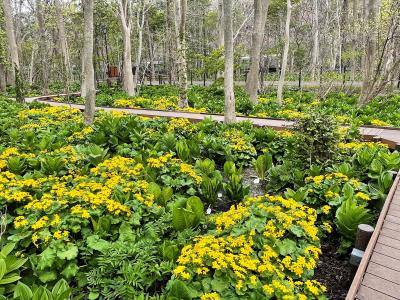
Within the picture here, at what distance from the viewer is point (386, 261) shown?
3090 millimetres

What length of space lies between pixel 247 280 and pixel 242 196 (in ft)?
7.35

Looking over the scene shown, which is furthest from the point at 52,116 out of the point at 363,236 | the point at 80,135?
the point at 363,236

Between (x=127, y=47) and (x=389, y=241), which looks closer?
(x=389, y=241)

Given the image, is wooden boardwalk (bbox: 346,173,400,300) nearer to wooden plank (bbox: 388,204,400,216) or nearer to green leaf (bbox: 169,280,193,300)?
wooden plank (bbox: 388,204,400,216)

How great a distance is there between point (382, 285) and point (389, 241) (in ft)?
2.56

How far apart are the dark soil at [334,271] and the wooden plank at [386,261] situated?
18.8 inches

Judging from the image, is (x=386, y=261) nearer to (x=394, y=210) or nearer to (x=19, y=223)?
(x=394, y=210)

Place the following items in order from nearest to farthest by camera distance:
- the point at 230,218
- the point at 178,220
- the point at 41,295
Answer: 1. the point at 41,295
2. the point at 230,218
3. the point at 178,220

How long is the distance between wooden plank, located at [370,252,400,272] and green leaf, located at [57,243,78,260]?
289 centimetres

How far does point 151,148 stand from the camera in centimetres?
646

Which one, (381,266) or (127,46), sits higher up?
(127,46)

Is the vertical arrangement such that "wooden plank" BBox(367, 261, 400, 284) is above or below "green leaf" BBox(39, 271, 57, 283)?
above

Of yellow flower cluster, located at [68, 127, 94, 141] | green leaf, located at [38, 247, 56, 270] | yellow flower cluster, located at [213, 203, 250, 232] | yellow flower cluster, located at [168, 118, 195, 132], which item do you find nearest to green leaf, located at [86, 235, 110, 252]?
green leaf, located at [38, 247, 56, 270]

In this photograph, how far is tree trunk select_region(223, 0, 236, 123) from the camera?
759 cm
